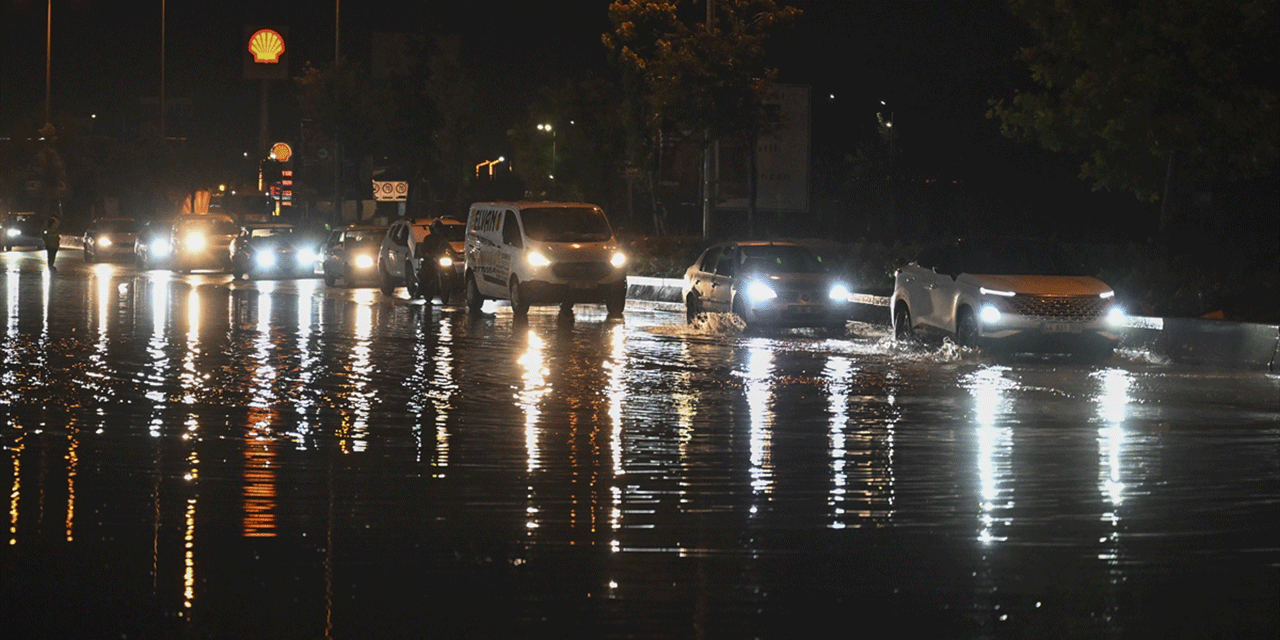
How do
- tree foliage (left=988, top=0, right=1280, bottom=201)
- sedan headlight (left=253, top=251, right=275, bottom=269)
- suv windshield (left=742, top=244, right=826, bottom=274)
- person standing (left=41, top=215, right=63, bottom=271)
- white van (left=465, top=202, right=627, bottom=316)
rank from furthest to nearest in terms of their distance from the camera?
person standing (left=41, top=215, right=63, bottom=271), sedan headlight (left=253, top=251, right=275, bottom=269), white van (left=465, top=202, right=627, bottom=316), suv windshield (left=742, top=244, right=826, bottom=274), tree foliage (left=988, top=0, right=1280, bottom=201)

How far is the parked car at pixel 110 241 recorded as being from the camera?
59.4 meters

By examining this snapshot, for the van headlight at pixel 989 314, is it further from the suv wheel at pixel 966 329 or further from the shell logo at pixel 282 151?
the shell logo at pixel 282 151

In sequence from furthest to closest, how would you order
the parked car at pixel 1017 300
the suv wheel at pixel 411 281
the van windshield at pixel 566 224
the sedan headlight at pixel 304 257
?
1. the sedan headlight at pixel 304 257
2. the suv wheel at pixel 411 281
3. the van windshield at pixel 566 224
4. the parked car at pixel 1017 300

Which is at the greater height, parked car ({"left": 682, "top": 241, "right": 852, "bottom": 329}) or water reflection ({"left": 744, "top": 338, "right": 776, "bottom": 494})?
parked car ({"left": 682, "top": 241, "right": 852, "bottom": 329})

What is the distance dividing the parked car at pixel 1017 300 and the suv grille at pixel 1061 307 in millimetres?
12

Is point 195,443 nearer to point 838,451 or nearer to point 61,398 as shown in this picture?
point 61,398

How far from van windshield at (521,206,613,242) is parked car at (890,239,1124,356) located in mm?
8581

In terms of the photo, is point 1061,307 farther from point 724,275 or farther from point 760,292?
point 724,275

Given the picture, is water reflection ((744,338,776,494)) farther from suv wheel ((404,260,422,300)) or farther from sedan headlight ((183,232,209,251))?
sedan headlight ((183,232,209,251))

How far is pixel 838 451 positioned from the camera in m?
12.5

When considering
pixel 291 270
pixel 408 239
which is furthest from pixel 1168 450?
pixel 291 270

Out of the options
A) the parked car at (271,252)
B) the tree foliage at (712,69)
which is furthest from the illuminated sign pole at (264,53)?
the tree foliage at (712,69)

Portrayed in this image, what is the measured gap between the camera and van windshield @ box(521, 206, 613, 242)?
29906mm

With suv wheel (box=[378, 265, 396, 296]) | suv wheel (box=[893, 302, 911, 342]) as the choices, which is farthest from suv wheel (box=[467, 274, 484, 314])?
suv wheel (box=[893, 302, 911, 342])
